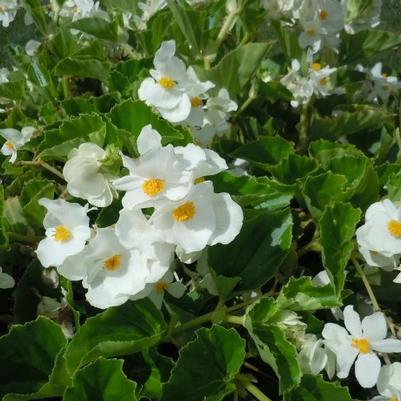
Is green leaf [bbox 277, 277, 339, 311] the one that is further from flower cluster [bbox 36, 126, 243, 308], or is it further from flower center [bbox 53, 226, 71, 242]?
flower center [bbox 53, 226, 71, 242]

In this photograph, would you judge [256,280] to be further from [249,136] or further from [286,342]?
[249,136]

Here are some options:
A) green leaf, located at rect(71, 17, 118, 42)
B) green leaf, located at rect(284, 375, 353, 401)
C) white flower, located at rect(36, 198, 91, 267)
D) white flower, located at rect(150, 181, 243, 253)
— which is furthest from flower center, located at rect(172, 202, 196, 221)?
green leaf, located at rect(71, 17, 118, 42)

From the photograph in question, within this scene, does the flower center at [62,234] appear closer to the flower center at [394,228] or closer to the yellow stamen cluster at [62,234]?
the yellow stamen cluster at [62,234]

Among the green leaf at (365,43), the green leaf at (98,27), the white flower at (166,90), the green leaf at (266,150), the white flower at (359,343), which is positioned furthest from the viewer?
the green leaf at (365,43)

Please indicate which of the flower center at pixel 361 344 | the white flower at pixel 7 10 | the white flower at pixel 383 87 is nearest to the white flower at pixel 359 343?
the flower center at pixel 361 344

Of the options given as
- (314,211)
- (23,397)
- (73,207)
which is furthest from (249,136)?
(23,397)

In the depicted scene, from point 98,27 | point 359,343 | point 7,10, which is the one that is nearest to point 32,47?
point 7,10
